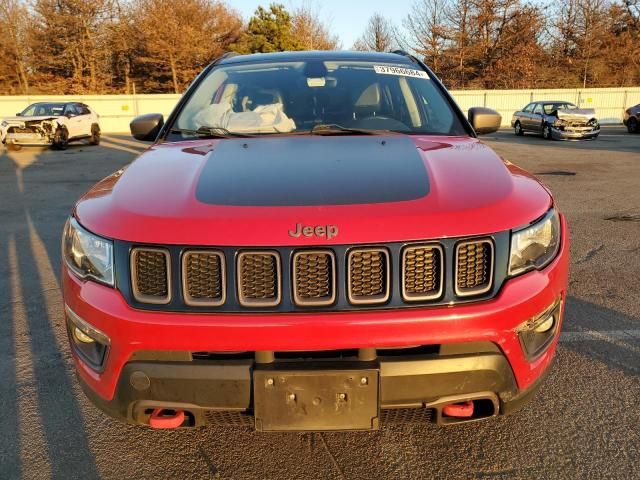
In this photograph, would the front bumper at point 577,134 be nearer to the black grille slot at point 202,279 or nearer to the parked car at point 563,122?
the parked car at point 563,122

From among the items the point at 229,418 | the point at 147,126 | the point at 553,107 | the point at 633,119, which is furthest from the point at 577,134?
the point at 229,418

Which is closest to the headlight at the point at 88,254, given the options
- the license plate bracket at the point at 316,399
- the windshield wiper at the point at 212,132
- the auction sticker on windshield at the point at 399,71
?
the license plate bracket at the point at 316,399

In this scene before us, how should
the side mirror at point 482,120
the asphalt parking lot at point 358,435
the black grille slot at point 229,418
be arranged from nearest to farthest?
the black grille slot at point 229,418 < the asphalt parking lot at point 358,435 < the side mirror at point 482,120

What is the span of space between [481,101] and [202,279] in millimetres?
33747

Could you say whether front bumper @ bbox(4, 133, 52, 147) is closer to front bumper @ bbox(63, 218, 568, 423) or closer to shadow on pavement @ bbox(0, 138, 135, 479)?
shadow on pavement @ bbox(0, 138, 135, 479)

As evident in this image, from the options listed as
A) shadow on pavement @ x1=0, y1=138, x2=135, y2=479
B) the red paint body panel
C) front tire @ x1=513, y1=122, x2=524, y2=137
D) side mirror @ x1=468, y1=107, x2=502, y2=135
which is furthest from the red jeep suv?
front tire @ x1=513, y1=122, x2=524, y2=137

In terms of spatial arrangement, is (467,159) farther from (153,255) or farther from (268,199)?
(153,255)

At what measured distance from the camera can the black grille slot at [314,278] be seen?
5.54 feet

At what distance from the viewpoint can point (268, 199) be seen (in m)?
1.80

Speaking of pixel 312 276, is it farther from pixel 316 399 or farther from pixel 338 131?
pixel 338 131

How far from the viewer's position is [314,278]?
5.59 ft

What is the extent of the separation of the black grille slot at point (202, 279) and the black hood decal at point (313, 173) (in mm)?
220

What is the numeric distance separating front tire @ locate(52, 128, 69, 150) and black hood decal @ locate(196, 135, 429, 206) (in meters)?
16.5

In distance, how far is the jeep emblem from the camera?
5.48ft
